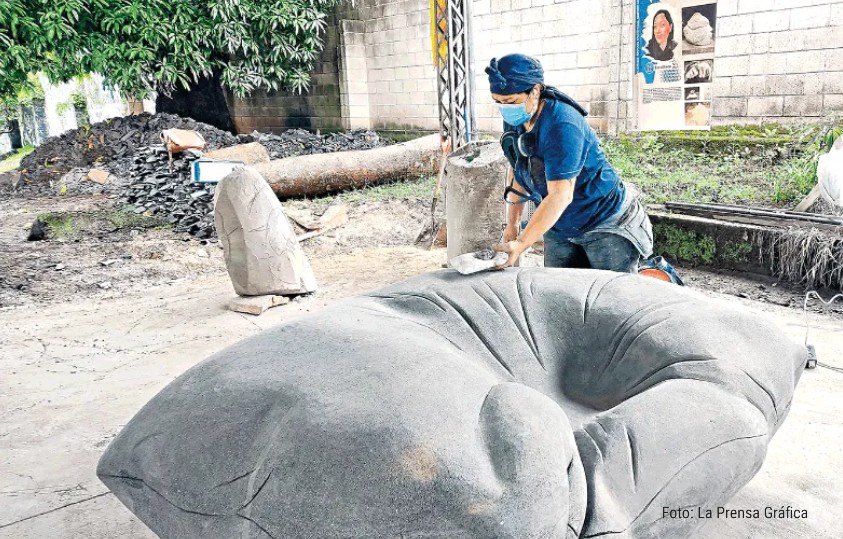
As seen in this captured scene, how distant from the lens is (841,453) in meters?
2.48

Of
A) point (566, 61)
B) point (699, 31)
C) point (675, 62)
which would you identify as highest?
point (699, 31)

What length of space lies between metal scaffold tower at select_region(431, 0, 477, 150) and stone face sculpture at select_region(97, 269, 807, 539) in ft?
13.8

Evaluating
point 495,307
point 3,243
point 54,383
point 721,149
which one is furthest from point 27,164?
point 495,307

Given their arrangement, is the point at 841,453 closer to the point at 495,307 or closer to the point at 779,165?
the point at 495,307

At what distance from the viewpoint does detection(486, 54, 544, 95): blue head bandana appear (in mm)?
2377

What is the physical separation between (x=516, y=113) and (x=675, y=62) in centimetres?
540

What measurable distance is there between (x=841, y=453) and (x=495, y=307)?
5.07 feet

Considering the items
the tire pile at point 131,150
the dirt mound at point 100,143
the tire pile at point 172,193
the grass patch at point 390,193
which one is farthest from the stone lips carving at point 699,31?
the dirt mound at point 100,143

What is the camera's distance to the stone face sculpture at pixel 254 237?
14.7ft

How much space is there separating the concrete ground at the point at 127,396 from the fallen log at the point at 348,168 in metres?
2.15

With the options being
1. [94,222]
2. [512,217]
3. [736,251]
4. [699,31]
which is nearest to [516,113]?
[512,217]

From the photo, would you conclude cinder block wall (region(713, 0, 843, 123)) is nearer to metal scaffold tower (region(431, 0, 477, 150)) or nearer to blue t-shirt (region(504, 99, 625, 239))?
metal scaffold tower (region(431, 0, 477, 150))

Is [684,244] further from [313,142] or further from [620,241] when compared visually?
[313,142]

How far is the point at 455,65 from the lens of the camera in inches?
228
